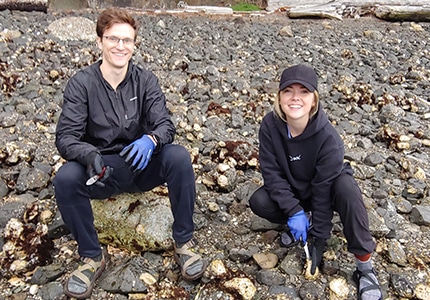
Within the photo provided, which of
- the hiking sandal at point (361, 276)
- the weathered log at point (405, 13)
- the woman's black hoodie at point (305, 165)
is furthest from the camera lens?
the weathered log at point (405, 13)

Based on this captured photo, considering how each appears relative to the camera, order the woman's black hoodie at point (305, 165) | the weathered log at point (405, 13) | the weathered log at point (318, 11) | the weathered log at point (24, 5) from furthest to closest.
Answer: the weathered log at point (318, 11)
the weathered log at point (405, 13)
the weathered log at point (24, 5)
the woman's black hoodie at point (305, 165)

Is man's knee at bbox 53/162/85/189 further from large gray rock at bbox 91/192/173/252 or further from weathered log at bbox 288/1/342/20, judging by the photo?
weathered log at bbox 288/1/342/20

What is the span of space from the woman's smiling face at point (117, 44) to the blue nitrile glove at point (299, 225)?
1500 mm

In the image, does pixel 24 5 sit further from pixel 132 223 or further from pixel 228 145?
pixel 132 223

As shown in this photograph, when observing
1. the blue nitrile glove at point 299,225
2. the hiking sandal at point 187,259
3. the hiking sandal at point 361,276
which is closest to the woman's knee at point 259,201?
the blue nitrile glove at point 299,225

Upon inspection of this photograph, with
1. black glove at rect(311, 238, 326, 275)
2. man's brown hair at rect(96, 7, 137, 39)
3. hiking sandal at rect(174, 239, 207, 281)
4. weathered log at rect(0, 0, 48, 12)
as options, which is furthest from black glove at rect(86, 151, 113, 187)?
weathered log at rect(0, 0, 48, 12)

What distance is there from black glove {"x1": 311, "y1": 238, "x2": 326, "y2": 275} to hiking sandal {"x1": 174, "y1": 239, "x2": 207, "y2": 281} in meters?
0.71

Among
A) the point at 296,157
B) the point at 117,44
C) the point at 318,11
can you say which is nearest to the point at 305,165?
the point at 296,157

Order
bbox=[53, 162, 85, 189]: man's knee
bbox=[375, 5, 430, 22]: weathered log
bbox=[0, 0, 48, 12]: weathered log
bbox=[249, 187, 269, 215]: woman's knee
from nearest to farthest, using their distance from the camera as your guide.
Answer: bbox=[53, 162, 85, 189]: man's knee → bbox=[249, 187, 269, 215]: woman's knee → bbox=[0, 0, 48, 12]: weathered log → bbox=[375, 5, 430, 22]: weathered log

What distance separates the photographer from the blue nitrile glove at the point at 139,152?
9.02 feet

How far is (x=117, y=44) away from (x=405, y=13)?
10.2m

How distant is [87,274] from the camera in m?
2.80

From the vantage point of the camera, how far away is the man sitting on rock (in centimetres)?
268

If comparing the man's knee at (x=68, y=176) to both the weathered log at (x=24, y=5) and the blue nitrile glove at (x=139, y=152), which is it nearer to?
the blue nitrile glove at (x=139, y=152)
